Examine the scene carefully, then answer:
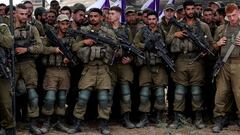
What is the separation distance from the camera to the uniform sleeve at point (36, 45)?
7080mm

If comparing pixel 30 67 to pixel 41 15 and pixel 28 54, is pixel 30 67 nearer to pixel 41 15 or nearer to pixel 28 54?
pixel 28 54

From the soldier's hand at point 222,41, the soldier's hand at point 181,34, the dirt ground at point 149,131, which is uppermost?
the soldier's hand at point 181,34

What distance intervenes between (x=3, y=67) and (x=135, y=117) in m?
2.85

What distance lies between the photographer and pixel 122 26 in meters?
7.84

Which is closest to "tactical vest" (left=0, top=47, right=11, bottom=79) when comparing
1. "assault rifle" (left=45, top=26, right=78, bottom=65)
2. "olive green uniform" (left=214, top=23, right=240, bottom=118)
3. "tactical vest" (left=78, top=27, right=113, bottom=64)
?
"assault rifle" (left=45, top=26, right=78, bottom=65)

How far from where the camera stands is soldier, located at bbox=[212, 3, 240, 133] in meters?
7.33

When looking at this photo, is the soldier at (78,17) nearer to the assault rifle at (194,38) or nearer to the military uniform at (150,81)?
the military uniform at (150,81)

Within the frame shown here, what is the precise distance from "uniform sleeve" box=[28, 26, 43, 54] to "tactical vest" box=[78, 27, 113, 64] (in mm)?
640

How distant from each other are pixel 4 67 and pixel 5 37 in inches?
17.1

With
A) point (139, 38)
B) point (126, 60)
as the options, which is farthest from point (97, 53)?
point (139, 38)

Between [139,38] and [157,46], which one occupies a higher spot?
[139,38]

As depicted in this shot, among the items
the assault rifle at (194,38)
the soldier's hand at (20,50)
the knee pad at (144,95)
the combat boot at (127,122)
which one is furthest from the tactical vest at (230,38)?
the soldier's hand at (20,50)

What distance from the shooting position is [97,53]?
7.23m

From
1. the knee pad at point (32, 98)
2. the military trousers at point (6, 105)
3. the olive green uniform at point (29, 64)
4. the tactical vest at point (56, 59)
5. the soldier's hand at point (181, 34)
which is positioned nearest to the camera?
the military trousers at point (6, 105)
